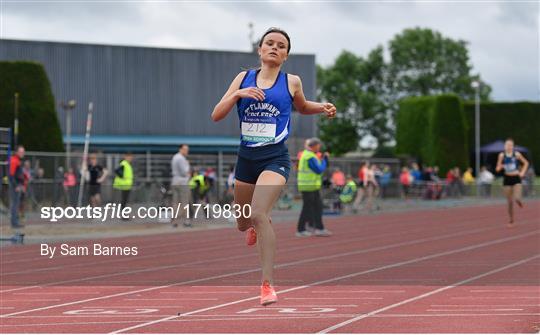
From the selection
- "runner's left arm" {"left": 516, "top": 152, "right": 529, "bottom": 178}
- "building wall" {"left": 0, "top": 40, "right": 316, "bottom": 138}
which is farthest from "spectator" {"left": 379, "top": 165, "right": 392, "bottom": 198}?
"runner's left arm" {"left": 516, "top": 152, "right": 529, "bottom": 178}

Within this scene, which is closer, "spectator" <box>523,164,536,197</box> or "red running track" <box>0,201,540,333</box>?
"red running track" <box>0,201,540,333</box>

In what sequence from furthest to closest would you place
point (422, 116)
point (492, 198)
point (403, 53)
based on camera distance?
point (403, 53) < point (422, 116) < point (492, 198)

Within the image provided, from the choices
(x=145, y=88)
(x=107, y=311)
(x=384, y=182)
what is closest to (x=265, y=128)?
(x=107, y=311)

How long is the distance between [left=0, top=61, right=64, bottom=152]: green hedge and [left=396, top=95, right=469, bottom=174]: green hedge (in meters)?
25.2

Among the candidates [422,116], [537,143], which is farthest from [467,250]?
[537,143]

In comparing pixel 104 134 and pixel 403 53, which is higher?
pixel 403 53

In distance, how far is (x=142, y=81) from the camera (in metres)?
52.2

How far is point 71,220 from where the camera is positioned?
92.4ft

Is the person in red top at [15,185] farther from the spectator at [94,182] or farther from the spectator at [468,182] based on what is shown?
the spectator at [468,182]

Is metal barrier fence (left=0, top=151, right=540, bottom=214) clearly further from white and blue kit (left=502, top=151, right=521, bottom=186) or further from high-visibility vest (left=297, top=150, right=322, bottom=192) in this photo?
white and blue kit (left=502, top=151, right=521, bottom=186)

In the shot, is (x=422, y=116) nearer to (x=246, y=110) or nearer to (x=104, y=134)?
(x=104, y=134)

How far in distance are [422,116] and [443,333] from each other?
53.7 meters

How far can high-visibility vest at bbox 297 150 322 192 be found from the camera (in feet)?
67.9

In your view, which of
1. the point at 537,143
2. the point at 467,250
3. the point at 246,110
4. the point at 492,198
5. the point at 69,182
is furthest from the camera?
the point at 537,143
